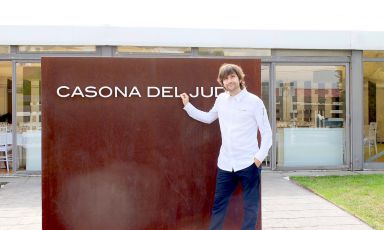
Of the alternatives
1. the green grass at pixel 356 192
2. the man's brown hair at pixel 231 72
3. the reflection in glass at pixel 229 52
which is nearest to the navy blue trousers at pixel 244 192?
the man's brown hair at pixel 231 72

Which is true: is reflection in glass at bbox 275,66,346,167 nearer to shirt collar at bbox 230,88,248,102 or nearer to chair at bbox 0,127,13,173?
chair at bbox 0,127,13,173

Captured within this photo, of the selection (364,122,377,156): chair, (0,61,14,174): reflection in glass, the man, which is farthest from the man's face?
(364,122,377,156): chair

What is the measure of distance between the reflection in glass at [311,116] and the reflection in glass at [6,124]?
589 centimetres

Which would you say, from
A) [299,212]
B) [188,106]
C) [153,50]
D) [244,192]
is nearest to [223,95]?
[188,106]

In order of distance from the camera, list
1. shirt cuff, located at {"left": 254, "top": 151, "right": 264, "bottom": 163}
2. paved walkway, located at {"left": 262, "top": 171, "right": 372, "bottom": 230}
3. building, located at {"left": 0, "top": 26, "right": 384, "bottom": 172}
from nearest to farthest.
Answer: shirt cuff, located at {"left": 254, "top": 151, "right": 264, "bottom": 163} → paved walkway, located at {"left": 262, "top": 171, "right": 372, "bottom": 230} → building, located at {"left": 0, "top": 26, "right": 384, "bottom": 172}

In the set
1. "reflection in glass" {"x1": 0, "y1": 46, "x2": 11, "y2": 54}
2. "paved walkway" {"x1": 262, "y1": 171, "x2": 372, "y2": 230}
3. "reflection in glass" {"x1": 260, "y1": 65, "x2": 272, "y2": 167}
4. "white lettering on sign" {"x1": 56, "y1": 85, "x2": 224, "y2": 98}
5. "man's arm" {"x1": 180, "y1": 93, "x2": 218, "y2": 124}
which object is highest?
"reflection in glass" {"x1": 0, "y1": 46, "x2": 11, "y2": 54}

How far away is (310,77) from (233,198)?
6.46 metres

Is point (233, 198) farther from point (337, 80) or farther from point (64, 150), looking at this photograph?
point (337, 80)

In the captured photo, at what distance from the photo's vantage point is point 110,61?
15.0 ft

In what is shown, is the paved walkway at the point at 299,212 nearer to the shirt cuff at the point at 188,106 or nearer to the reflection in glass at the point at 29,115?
the shirt cuff at the point at 188,106

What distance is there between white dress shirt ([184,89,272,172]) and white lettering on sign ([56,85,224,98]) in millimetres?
412

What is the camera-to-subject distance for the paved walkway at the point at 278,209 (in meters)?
5.70

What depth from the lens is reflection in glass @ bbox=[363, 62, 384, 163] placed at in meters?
10.5

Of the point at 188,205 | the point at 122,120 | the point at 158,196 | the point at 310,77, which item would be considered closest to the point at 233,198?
the point at 188,205
